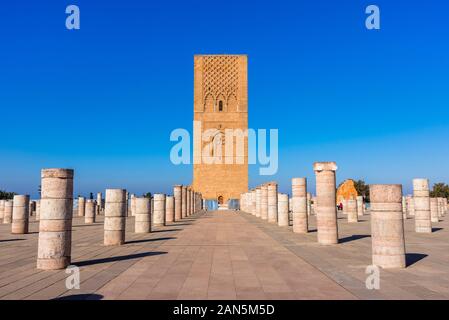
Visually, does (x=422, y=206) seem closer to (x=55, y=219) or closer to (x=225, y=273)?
(x=225, y=273)

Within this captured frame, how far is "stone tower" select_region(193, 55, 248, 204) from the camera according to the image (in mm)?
48250

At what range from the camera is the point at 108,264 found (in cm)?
718

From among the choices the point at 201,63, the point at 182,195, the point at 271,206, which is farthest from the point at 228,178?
the point at 271,206

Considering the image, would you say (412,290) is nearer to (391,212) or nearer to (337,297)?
(337,297)

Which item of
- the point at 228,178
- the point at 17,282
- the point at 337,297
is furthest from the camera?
the point at 228,178

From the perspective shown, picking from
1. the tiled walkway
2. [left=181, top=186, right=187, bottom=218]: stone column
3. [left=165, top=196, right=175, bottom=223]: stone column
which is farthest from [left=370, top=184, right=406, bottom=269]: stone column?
[left=181, top=186, right=187, bottom=218]: stone column

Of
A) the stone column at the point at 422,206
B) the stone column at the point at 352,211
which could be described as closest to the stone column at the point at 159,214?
the stone column at the point at 352,211

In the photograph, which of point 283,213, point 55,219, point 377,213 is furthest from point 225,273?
point 283,213

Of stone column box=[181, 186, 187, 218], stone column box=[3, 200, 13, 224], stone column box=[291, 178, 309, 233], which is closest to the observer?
stone column box=[291, 178, 309, 233]

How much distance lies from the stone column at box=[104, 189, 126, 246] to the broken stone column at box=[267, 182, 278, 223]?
434 inches

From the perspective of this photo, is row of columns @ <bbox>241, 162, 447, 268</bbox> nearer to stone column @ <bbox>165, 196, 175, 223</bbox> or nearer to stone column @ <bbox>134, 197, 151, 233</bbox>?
stone column @ <bbox>134, 197, 151, 233</bbox>

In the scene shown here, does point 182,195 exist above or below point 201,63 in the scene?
below

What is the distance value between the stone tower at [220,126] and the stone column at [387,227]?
40.8 m
